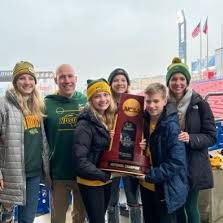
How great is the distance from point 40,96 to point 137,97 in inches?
33.5

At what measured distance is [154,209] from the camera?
314 centimetres

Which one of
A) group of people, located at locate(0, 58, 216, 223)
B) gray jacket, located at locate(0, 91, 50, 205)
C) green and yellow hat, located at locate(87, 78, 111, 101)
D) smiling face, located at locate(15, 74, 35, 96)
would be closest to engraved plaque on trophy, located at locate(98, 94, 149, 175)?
group of people, located at locate(0, 58, 216, 223)

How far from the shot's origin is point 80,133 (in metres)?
2.96

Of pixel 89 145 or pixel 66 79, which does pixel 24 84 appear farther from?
pixel 89 145

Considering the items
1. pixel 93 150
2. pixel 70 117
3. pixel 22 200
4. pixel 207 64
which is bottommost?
pixel 22 200

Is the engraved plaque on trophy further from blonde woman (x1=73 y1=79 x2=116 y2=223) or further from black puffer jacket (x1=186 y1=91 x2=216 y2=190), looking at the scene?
black puffer jacket (x1=186 y1=91 x2=216 y2=190)

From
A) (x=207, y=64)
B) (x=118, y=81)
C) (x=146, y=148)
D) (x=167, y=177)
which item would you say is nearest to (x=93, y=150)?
(x=146, y=148)

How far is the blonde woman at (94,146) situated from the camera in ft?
9.55

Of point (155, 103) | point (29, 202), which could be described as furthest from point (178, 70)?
point (29, 202)

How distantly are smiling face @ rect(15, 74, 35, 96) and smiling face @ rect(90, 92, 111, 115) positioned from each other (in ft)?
1.78

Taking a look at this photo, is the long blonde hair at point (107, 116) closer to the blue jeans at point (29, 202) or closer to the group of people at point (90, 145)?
the group of people at point (90, 145)

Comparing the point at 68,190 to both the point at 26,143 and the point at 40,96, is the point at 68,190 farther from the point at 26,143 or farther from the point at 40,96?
the point at 40,96

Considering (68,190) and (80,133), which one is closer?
(80,133)

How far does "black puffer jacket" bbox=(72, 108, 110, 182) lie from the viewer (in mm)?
2896
